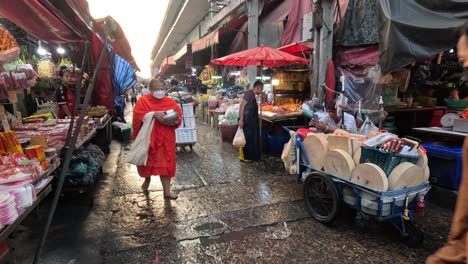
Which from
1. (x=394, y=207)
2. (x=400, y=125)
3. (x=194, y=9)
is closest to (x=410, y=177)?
(x=394, y=207)

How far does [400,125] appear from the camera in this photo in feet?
24.9

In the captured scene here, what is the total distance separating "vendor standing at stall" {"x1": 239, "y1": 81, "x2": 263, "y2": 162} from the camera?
21.8ft

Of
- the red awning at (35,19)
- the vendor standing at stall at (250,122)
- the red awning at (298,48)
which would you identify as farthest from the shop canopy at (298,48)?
the red awning at (35,19)

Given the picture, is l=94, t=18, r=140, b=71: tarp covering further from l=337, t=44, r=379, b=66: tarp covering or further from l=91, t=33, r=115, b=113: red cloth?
l=337, t=44, r=379, b=66: tarp covering

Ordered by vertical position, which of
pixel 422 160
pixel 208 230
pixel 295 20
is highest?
pixel 295 20

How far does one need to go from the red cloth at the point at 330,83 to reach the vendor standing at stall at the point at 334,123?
44.3 inches

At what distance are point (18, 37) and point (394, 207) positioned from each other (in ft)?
19.5

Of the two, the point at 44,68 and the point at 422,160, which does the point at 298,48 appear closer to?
the point at 422,160

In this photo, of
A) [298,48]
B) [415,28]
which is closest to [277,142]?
[298,48]

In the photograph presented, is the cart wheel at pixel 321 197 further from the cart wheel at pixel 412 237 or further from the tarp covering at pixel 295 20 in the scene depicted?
the tarp covering at pixel 295 20

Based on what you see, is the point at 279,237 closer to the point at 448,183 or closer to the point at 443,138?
the point at 448,183

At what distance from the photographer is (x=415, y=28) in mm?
4797

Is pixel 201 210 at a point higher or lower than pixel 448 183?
lower

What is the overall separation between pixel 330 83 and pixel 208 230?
480 cm
